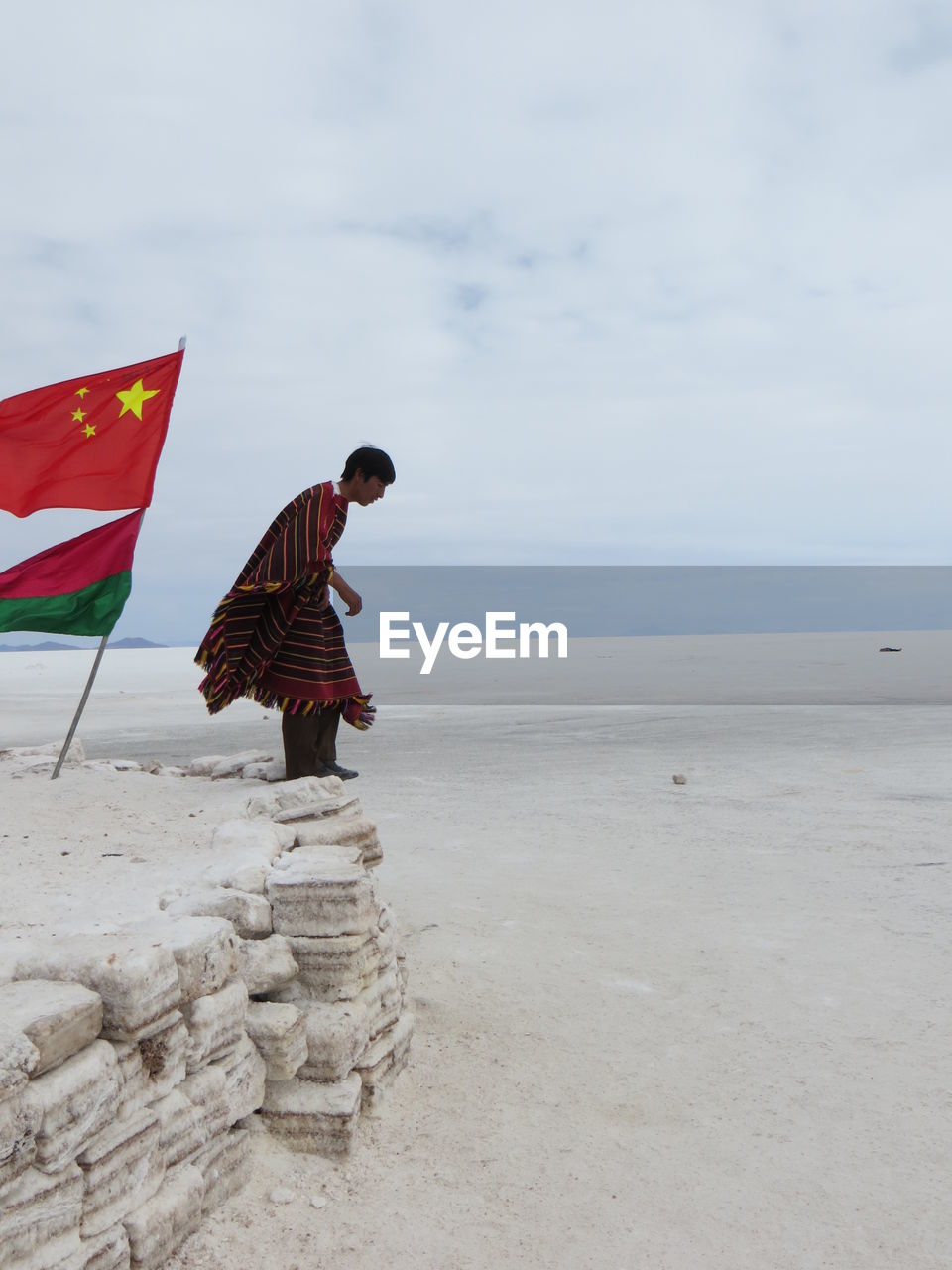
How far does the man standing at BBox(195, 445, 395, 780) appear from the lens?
17.7ft

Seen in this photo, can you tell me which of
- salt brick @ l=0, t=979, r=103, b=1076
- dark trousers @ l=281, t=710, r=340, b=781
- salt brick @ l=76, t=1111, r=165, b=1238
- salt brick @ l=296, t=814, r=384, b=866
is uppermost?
dark trousers @ l=281, t=710, r=340, b=781

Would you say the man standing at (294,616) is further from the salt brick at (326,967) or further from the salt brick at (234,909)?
the salt brick at (326,967)

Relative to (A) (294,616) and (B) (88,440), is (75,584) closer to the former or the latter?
(B) (88,440)

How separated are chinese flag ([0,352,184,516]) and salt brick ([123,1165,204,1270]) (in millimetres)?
3655

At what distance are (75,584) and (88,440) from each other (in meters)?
0.69

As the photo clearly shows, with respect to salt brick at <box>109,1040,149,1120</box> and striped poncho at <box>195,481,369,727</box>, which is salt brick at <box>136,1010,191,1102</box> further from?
striped poncho at <box>195,481,369,727</box>

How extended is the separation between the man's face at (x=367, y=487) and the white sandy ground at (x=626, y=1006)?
5.16 feet

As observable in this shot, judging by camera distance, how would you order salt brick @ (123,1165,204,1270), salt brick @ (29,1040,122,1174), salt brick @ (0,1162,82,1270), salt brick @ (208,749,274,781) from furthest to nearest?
1. salt brick @ (208,749,274,781)
2. salt brick @ (123,1165,204,1270)
3. salt brick @ (29,1040,122,1174)
4. salt brick @ (0,1162,82,1270)

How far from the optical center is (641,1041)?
3193 mm

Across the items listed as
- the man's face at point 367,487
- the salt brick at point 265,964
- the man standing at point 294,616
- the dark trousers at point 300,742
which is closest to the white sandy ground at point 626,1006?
the dark trousers at point 300,742

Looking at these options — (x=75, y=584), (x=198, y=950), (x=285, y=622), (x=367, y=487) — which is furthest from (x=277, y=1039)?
(x=367, y=487)

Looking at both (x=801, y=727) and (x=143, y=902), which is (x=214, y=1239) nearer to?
(x=143, y=902)

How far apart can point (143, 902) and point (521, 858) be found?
8.05ft

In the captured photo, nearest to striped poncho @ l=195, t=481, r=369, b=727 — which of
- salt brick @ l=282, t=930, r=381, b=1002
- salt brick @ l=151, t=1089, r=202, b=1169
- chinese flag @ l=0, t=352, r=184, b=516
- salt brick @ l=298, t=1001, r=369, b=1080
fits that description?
chinese flag @ l=0, t=352, r=184, b=516
